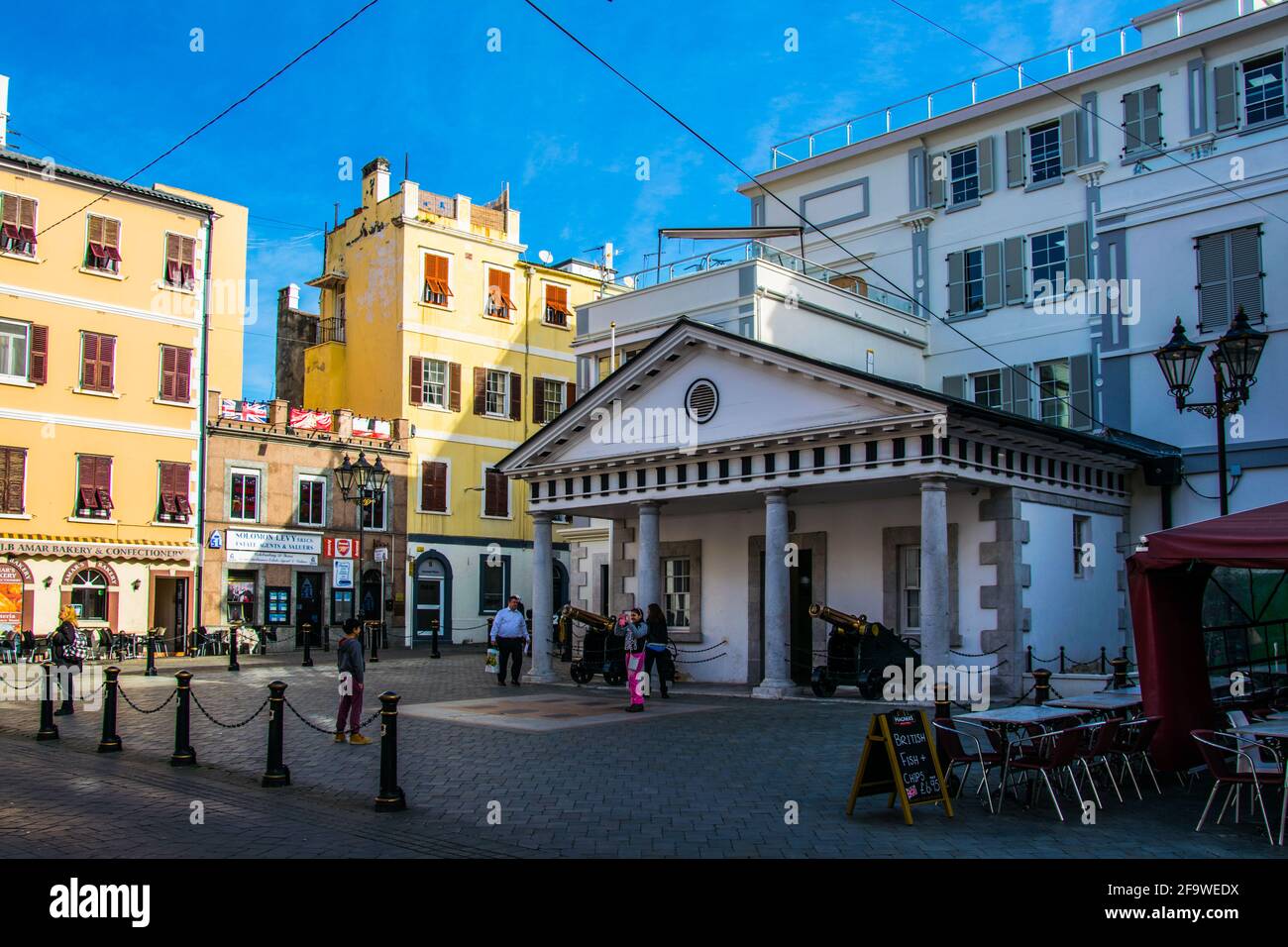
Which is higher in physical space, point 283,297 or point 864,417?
point 283,297

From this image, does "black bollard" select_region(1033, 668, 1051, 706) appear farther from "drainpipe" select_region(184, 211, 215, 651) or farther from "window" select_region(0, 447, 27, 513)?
"window" select_region(0, 447, 27, 513)

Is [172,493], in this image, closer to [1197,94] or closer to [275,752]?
[275,752]

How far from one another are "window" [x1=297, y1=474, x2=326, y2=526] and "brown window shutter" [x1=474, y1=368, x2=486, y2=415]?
24.5 feet

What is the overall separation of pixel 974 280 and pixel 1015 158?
3.00 m

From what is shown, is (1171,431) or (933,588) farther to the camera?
(1171,431)

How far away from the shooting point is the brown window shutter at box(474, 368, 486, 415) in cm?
4350

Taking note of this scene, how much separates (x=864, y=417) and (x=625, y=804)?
10280mm

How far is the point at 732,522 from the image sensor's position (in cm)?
2458

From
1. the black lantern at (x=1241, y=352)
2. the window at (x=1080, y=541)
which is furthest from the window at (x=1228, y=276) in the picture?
the black lantern at (x=1241, y=352)

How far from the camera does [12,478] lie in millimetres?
31688

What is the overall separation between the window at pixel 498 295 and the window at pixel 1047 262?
23063 mm
